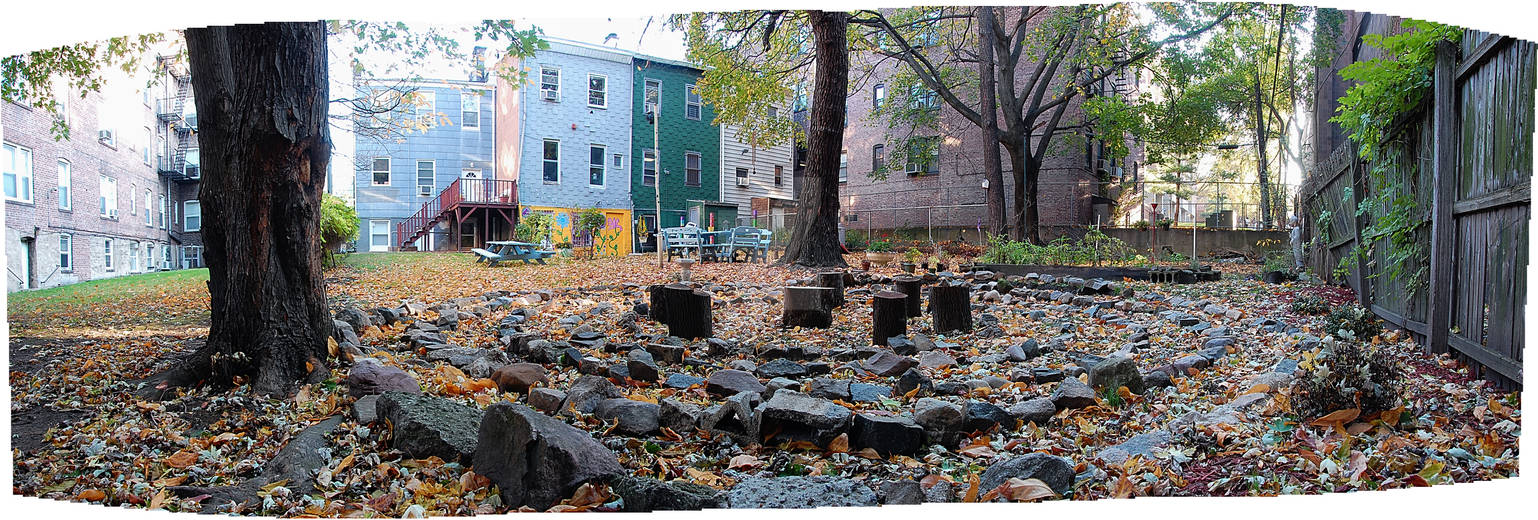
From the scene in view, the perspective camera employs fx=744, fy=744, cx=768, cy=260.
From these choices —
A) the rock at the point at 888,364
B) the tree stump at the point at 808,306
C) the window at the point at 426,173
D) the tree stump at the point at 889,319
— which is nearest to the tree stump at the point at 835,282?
the tree stump at the point at 808,306

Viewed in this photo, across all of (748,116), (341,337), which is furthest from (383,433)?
(748,116)

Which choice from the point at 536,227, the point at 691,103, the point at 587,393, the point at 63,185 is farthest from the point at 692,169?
the point at 63,185

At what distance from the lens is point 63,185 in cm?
228

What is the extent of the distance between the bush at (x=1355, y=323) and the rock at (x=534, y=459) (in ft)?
10.0

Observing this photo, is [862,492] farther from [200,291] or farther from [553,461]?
[200,291]

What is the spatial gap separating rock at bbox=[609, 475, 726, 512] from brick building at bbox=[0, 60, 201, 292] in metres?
1.96

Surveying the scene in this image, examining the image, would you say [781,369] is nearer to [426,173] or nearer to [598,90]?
[598,90]

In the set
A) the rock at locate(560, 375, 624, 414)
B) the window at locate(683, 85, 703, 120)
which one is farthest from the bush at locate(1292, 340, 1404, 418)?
the window at locate(683, 85, 703, 120)

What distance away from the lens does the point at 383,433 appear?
2213mm

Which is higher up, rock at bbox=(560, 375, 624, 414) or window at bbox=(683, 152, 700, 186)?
window at bbox=(683, 152, 700, 186)

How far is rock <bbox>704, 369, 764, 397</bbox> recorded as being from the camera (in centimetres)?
287

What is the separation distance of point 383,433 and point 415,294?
1.20 metres

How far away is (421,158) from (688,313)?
4.79 feet

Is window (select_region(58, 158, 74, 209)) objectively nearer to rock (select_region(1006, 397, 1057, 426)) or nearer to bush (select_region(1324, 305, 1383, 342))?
rock (select_region(1006, 397, 1057, 426))
